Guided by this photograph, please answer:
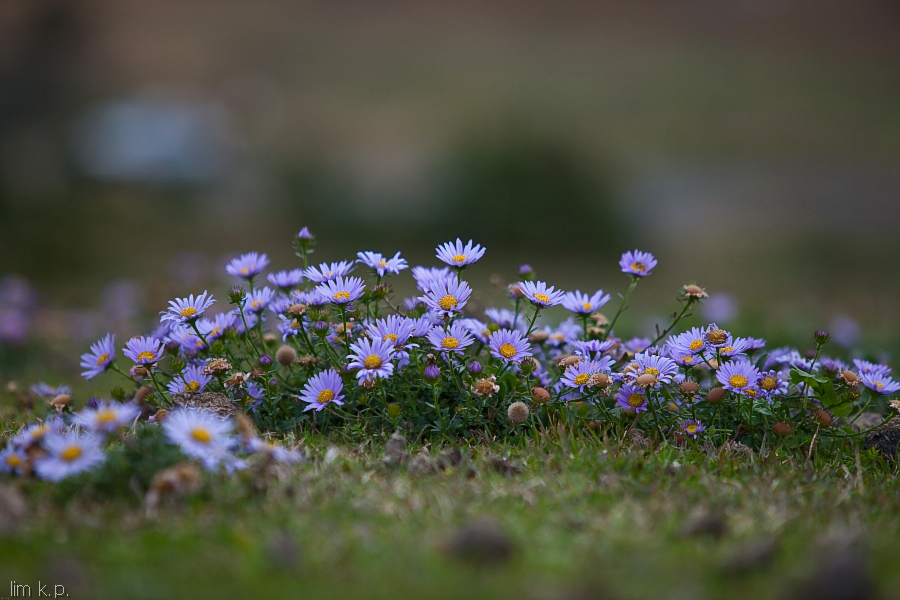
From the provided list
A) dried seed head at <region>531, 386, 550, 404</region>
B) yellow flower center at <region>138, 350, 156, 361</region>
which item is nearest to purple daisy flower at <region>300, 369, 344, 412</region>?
yellow flower center at <region>138, 350, 156, 361</region>

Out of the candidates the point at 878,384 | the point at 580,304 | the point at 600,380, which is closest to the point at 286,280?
the point at 580,304

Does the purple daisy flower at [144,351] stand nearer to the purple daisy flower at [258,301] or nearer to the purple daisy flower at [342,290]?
the purple daisy flower at [258,301]

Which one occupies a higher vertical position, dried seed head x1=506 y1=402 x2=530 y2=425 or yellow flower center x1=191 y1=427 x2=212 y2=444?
dried seed head x1=506 y1=402 x2=530 y2=425

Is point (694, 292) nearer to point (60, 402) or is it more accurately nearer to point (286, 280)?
point (286, 280)

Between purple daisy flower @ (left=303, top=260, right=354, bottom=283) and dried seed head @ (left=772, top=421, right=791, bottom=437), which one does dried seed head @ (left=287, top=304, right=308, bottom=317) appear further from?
dried seed head @ (left=772, top=421, right=791, bottom=437)

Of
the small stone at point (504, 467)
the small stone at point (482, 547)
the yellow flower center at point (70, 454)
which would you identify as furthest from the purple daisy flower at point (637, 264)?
the yellow flower center at point (70, 454)
